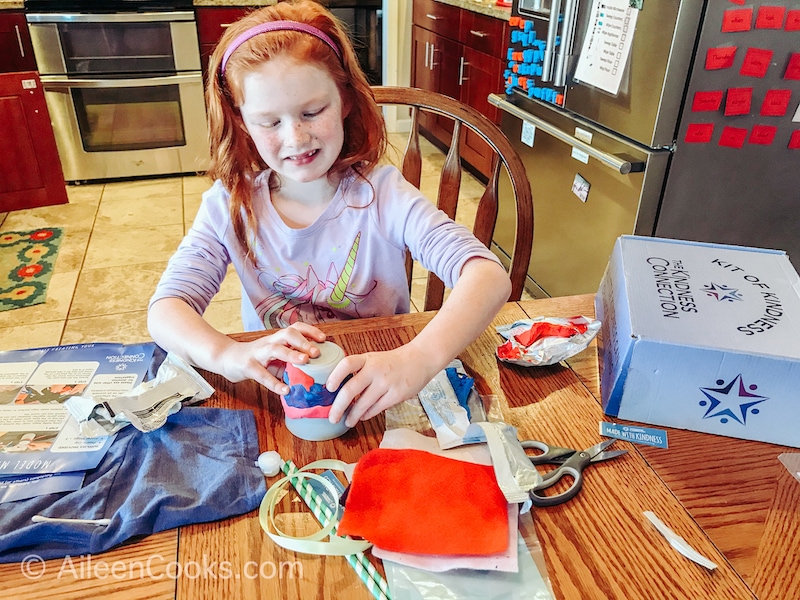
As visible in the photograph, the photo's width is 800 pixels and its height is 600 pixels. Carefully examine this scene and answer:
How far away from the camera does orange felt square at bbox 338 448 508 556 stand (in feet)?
1.61

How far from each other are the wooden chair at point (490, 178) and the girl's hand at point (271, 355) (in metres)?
0.47

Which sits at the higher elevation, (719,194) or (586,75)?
(586,75)

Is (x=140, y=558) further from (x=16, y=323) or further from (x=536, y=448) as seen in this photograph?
(x=16, y=323)

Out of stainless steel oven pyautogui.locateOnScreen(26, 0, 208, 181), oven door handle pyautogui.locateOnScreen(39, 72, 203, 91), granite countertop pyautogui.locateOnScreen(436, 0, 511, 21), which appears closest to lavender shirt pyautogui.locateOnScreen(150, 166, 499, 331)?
granite countertop pyautogui.locateOnScreen(436, 0, 511, 21)

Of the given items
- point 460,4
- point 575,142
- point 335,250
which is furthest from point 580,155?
point 460,4

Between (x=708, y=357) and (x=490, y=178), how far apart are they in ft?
1.87

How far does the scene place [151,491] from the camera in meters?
0.53

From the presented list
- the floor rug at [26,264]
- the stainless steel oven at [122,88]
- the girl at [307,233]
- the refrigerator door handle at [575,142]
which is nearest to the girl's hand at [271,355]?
the girl at [307,233]

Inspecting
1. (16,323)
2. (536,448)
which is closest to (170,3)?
(16,323)

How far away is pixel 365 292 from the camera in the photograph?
1013 mm

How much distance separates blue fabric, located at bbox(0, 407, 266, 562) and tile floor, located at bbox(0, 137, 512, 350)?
143cm

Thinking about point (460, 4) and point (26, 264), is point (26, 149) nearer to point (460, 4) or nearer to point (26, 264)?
point (26, 264)

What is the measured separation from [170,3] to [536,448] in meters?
3.05

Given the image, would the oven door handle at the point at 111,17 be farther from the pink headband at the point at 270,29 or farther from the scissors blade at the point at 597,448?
the scissors blade at the point at 597,448
